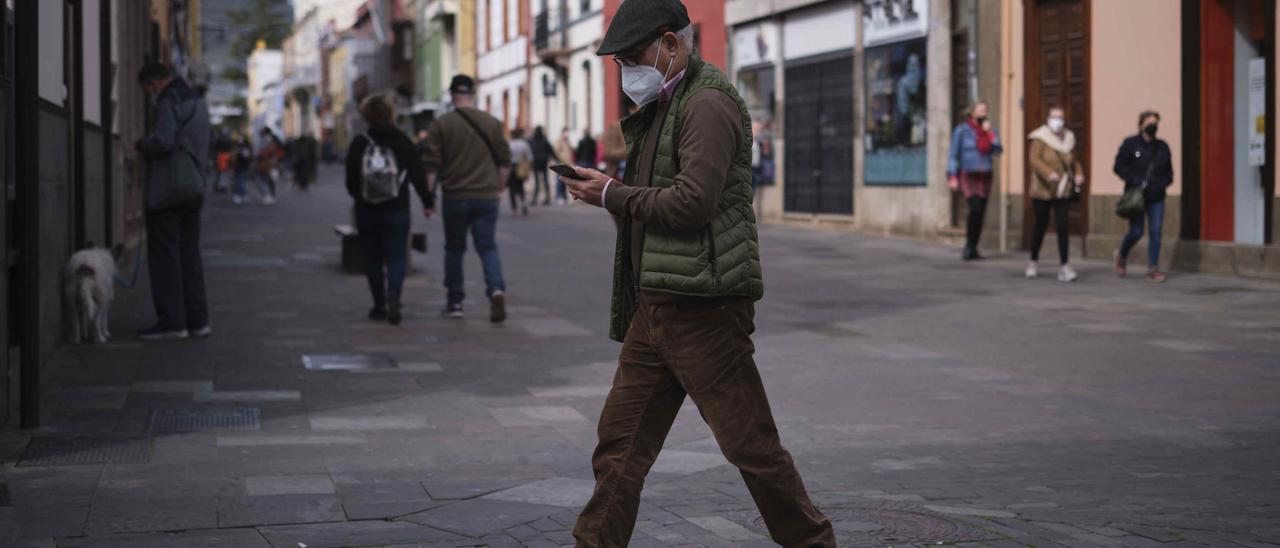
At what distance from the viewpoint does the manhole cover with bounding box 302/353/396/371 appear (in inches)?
408

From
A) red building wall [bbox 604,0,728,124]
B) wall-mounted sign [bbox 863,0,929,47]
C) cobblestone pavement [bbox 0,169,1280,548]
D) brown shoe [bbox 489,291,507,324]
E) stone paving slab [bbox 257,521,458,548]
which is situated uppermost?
red building wall [bbox 604,0,728,124]

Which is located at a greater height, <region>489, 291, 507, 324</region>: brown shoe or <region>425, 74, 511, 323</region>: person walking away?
<region>425, 74, 511, 323</region>: person walking away

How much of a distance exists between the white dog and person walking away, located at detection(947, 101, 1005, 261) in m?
10.6

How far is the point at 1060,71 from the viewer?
20828 mm

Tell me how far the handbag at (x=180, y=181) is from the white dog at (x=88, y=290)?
50cm

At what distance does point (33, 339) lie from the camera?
787 cm

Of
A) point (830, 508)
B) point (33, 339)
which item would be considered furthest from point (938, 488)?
point (33, 339)

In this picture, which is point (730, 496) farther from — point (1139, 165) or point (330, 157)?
point (330, 157)

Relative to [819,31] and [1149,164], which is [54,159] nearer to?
[1149,164]

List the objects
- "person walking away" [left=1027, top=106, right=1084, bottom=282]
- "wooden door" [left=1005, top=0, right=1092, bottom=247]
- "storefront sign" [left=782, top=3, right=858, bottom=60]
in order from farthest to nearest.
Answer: "storefront sign" [left=782, top=3, right=858, bottom=60] < "wooden door" [left=1005, top=0, right=1092, bottom=247] < "person walking away" [left=1027, top=106, right=1084, bottom=282]

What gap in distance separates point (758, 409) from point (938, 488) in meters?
1.96

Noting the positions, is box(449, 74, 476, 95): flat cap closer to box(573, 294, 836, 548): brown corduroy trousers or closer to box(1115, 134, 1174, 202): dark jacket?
box(1115, 134, 1174, 202): dark jacket

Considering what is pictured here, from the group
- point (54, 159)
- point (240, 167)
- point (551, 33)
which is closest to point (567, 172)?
point (54, 159)

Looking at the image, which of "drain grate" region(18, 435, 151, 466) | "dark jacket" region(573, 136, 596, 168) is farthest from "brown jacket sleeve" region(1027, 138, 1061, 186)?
"dark jacket" region(573, 136, 596, 168)
